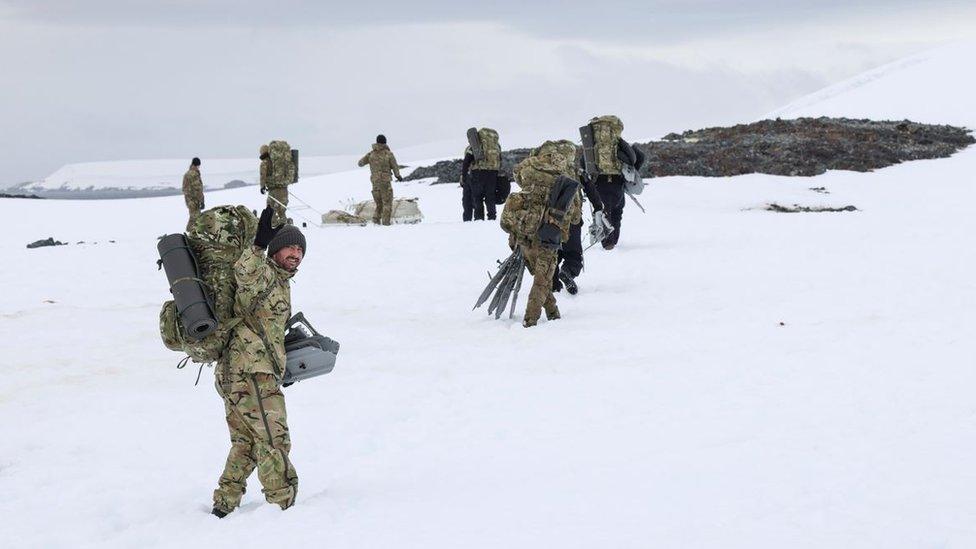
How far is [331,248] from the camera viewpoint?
686 inches

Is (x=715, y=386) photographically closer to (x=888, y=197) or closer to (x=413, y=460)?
(x=413, y=460)

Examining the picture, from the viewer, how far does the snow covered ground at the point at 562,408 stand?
5020 millimetres

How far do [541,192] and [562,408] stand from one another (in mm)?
3971

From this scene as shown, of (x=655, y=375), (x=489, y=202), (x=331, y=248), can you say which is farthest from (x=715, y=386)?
(x=489, y=202)

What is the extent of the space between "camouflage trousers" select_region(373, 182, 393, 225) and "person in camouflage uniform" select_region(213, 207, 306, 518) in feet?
51.5

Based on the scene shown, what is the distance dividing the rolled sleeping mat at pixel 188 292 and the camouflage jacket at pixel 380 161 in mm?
15401

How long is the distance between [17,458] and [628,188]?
10.8 m

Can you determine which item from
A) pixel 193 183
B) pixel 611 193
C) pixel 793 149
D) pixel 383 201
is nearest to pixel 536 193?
pixel 611 193

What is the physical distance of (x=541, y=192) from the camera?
1085cm

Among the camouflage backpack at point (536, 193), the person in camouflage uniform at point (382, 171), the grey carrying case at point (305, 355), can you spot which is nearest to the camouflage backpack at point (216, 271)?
the grey carrying case at point (305, 355)

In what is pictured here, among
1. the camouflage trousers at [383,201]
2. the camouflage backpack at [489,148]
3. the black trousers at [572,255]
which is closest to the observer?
the black trousers at [572,255]

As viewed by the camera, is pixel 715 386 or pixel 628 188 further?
pixel 628 188

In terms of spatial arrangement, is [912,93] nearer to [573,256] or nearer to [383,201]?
[383,201]

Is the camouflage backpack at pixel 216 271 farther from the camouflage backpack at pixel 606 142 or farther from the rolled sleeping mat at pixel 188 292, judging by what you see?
the camouflage backpack at pixel 606 142
